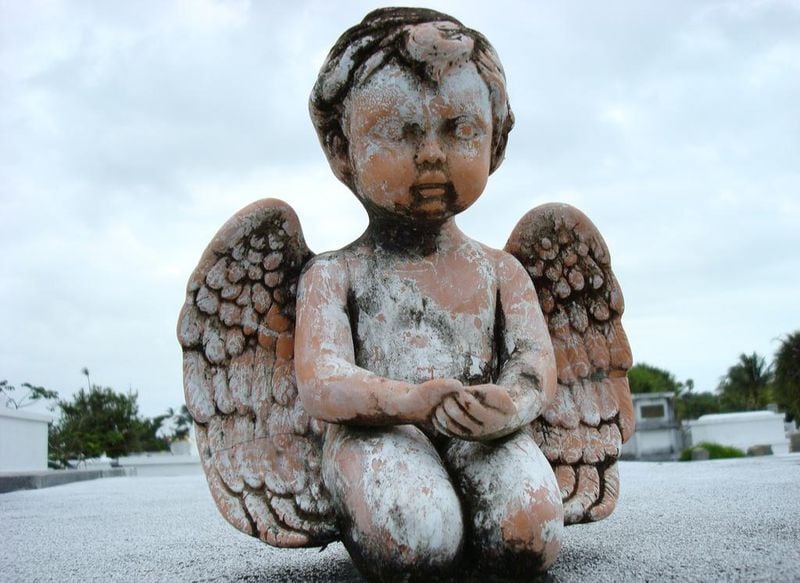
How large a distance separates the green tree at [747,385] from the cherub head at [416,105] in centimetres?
3045

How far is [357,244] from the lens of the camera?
2.61 m

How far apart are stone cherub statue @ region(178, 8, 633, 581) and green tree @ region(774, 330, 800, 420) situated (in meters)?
12.7

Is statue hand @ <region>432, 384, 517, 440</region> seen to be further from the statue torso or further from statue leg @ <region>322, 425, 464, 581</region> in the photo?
the statue torso

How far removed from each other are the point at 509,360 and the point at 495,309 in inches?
8.6

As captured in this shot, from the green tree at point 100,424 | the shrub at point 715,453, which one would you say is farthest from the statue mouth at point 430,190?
the green tree at point 100,424

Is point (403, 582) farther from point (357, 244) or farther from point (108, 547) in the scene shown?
point (108, 547)

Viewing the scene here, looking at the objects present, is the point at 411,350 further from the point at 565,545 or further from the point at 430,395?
the point at 565,545

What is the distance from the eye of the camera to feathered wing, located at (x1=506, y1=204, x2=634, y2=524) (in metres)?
2.73

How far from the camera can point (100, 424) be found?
1912 centimetres

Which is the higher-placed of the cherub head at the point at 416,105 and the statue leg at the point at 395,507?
the cherub head at the point at 416,105

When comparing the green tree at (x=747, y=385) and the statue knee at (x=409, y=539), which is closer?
the statue knee at (x=409, y=539)

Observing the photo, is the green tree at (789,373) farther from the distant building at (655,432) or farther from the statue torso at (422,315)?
the statue torso at (422,315)

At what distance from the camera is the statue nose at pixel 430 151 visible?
2.32 meters

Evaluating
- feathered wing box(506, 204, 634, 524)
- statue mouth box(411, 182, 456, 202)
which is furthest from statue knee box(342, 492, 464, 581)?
→ statue mouth box(411, 182, 456, 202)
